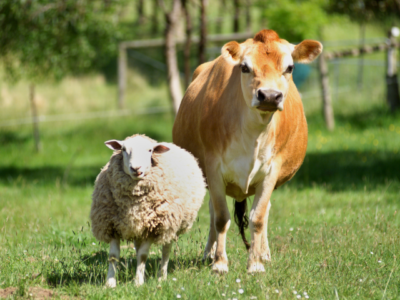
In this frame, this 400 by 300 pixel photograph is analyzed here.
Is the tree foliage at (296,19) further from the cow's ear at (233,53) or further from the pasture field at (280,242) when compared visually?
the cow's ear at (233,53)

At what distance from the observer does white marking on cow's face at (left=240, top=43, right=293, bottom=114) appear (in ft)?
12.8

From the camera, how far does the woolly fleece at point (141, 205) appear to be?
4137 mm

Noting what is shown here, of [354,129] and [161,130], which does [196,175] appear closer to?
[354,129]

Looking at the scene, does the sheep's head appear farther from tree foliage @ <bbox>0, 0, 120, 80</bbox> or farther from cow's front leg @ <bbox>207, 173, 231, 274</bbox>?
tree foliage @ <bbox>0, 0, 120, 80</bbox>

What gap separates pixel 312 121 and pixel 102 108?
873cm

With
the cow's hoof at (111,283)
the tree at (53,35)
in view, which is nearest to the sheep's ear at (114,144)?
the cow's hoof at (111,283)

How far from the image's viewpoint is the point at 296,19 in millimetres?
11703

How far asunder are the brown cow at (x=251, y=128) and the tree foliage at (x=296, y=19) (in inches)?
276

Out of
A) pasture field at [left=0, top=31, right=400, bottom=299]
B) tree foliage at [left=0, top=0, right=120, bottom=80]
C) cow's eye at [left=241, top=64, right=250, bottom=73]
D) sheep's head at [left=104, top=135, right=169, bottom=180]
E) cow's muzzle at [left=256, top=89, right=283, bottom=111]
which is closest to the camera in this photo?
cow's muzzle at [left=256, top=89, right=283, bottom=111]

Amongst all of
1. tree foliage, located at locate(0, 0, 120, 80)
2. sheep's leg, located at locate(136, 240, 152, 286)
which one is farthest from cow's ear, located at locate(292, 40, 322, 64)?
tree foliage, located at locate(0, 0, 120, 80)

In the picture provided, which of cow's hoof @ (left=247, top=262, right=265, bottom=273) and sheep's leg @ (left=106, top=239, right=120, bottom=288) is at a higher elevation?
sheep's leg @ (left=106, top=239, right=120, bottom=288)

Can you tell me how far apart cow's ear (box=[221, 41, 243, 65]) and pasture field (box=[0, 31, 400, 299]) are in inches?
73.8

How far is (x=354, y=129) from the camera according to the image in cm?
1357

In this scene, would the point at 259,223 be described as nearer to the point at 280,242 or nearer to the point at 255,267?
the point at 255,267
